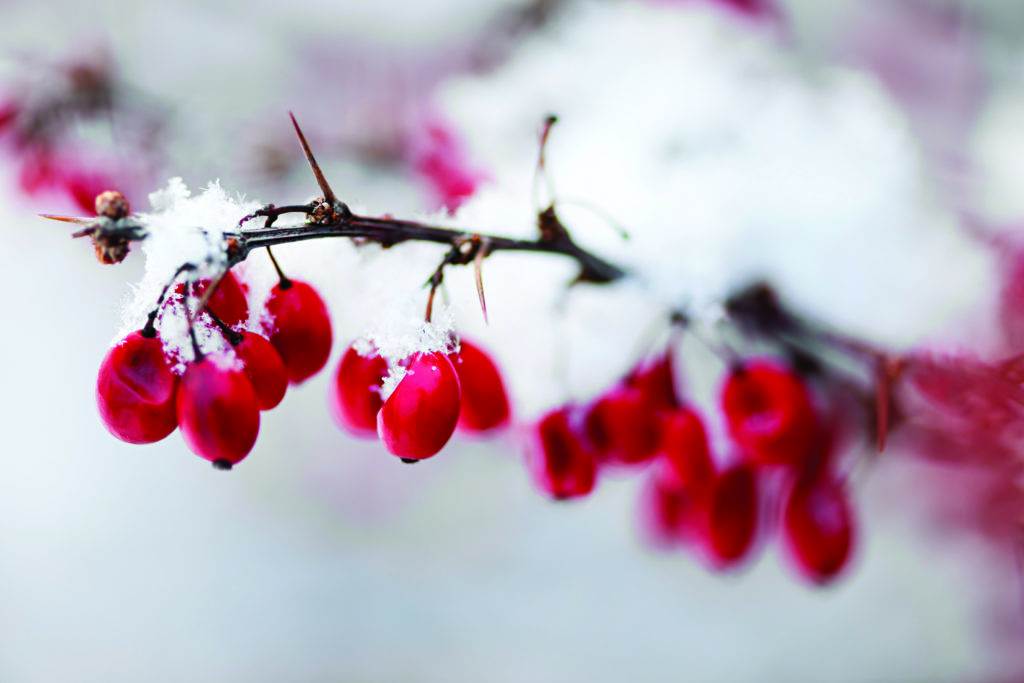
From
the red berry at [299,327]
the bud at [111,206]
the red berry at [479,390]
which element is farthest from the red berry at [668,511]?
the bud at [111,206]

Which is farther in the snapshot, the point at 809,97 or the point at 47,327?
the point at 47,327

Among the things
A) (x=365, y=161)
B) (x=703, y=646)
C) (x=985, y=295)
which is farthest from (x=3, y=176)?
(x=703, y=646)

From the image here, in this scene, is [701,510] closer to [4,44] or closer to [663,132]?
[663,132]

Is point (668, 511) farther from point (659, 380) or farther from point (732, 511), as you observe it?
point (659, 380)

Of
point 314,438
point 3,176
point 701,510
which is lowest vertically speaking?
point 701,510

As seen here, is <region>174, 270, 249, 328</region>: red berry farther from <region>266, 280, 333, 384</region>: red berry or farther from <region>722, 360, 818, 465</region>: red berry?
<region>722, 360, 818, 465</region>: red berry

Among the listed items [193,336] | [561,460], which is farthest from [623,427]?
[193,336]
